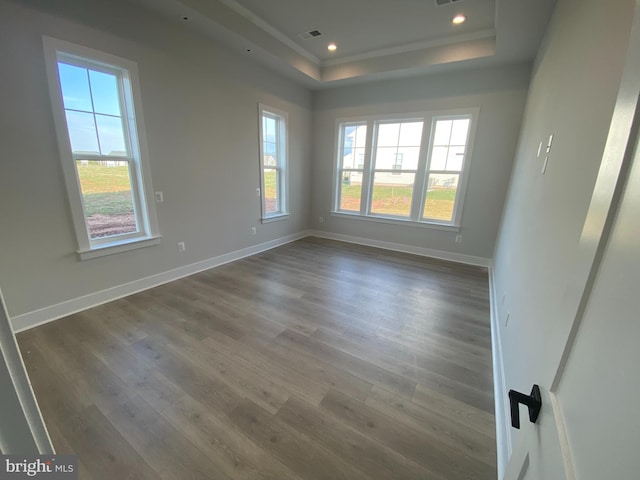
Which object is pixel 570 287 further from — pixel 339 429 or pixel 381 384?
pixel 381 384

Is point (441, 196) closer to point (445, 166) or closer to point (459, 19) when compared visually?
point (445, 166)

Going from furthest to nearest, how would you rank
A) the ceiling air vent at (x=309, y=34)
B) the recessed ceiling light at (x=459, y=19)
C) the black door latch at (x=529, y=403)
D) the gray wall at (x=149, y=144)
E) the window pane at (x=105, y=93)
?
the ceiling air vent at (x=309, y=34) < the recessed ceiling light at (x=459, y=19) < the window pane at (x=105, y=93) < the gray wall at (x=149, y=144) < the black door latch at (x=529, y=403)

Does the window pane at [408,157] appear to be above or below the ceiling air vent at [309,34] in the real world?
below

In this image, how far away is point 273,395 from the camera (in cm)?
167

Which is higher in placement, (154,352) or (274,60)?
(274,60)

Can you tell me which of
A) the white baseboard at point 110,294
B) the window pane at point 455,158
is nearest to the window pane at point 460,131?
the window pane at point 455,158

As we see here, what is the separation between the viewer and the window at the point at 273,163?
427 cm

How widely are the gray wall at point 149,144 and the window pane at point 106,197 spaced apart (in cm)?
20

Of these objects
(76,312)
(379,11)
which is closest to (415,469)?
(76,312)

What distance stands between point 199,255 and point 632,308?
3.89 metres

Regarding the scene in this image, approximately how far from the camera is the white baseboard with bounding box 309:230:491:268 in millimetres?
4211

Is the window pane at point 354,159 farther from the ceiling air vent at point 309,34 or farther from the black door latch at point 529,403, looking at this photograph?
the black door latch at point 529,403

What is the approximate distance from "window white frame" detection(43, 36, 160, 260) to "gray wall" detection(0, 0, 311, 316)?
62 millimetres

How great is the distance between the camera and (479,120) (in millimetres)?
3781
